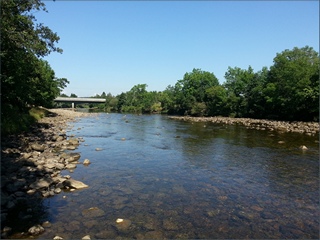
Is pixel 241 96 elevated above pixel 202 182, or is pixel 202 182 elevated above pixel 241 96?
pixel 241 96

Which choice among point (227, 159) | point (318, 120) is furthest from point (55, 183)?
point (318, 120)

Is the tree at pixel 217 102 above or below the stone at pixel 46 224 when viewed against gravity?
above

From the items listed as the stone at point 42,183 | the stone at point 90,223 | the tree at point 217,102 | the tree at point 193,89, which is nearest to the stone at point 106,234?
the stone at point 90,223

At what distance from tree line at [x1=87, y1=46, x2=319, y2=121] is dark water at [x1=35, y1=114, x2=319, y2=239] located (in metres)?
34.3

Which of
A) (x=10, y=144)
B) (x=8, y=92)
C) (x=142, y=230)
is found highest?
(x=8, y=92)

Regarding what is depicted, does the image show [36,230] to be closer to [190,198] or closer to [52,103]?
[190,198]

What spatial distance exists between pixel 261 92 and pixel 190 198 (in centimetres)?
5348

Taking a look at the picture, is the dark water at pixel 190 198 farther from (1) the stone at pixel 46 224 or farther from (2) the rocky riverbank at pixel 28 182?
(2) the rocky riverbank at pixel 28 182

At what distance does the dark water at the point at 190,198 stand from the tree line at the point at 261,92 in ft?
113

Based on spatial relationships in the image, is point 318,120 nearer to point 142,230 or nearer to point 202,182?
point 202,182

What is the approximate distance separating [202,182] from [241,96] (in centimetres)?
5811

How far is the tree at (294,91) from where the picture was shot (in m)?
44.8

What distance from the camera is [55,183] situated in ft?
35.6

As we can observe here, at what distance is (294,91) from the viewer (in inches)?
1852
